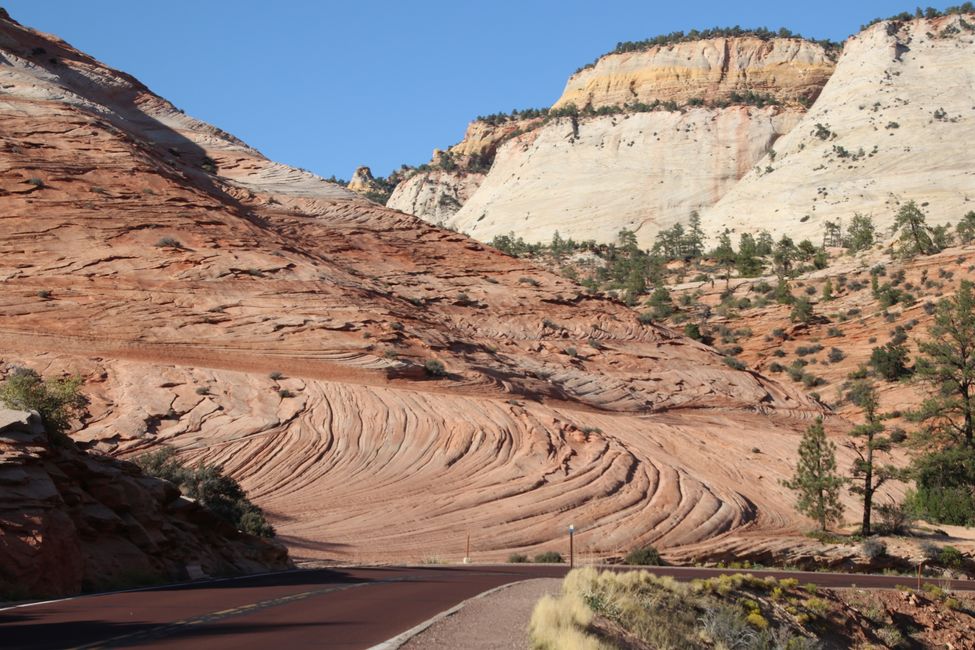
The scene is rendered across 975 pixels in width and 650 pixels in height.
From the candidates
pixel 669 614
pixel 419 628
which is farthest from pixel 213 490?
pixel 419 628

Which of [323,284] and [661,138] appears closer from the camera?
[323,284]

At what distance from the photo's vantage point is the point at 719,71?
130750mm

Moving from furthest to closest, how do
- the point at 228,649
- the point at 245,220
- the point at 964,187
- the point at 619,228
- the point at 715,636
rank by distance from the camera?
the point at 619,228 < the point at 964,187 < the point at 245,220 < the point at 715,636 < the point at 228,649

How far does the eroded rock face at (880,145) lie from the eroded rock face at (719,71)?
1520 cm

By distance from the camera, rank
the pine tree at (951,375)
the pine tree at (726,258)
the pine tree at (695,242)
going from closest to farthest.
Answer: the pine tree at (951,375) < the pine tree at (726,258) < the pine tree at (695,242)

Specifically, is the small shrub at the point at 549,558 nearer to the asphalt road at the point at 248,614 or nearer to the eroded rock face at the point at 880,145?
the asphalt road at the point at 248,614

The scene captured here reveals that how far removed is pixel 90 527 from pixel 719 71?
124 m

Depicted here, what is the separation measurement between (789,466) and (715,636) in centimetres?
2450

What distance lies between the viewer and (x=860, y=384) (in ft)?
185

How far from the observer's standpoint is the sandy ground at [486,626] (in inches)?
407

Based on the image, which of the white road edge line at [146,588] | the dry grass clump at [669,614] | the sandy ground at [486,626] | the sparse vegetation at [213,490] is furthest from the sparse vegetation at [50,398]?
the dry grass clump at [669,614]

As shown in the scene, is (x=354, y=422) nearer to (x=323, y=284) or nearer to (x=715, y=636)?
(x=323, y=284)

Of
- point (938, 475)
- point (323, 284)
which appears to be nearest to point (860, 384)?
point (938, 475)

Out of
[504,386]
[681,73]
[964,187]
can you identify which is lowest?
[504,386]
